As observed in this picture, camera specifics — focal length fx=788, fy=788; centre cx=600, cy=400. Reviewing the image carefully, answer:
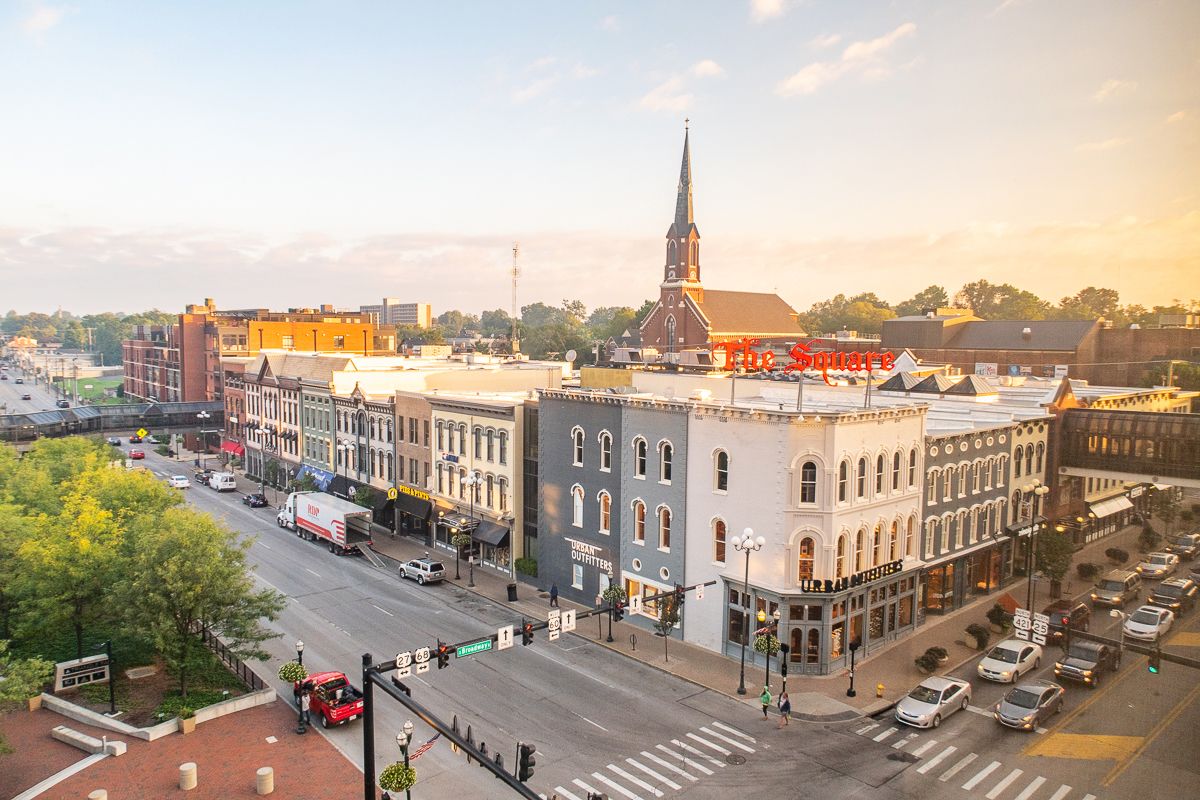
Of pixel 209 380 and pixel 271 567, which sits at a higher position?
pixel 209 380

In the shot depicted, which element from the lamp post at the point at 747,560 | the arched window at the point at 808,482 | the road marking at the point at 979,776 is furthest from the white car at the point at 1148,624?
the lamp post at the point at 747,560

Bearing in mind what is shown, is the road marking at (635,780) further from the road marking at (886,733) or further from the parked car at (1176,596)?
the parked car at (1176,596)

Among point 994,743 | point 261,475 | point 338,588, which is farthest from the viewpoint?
point 261,475

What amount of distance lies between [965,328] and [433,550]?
3210 inches

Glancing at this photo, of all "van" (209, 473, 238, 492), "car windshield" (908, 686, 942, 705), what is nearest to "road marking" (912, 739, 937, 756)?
"car windshield" (908, 686, 942, 705)

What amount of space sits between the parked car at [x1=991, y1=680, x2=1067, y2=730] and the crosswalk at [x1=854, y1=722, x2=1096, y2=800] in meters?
2.79

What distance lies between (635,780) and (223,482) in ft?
209

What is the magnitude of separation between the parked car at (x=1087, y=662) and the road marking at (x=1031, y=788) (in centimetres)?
876

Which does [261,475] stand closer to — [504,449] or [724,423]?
[504,449]

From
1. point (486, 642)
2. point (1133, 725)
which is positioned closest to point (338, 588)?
point (486, 642)

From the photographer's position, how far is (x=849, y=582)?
110 feet

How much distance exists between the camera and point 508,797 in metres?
24.6

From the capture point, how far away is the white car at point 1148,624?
35.3 metres

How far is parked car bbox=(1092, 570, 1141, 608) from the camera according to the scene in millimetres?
41594
